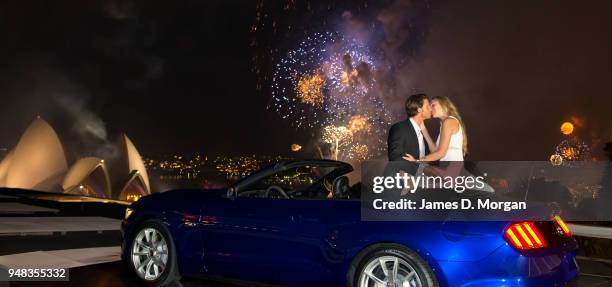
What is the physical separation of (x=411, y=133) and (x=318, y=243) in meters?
1.28

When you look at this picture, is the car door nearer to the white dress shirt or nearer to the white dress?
the white dress shirt

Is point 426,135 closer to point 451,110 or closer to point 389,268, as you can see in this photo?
point 451,110

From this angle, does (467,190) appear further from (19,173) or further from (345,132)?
(19,173)

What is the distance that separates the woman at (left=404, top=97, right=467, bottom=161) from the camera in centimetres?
572

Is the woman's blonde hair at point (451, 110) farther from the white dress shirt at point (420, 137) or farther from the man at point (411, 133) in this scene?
the white dress shirt at point (420, 137)

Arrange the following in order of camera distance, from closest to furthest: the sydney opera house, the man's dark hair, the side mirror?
the side mirror → the man's dark hair → the sydney opera house

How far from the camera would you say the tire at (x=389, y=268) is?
4.78 metres

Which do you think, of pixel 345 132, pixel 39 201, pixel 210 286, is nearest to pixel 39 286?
pixel 210 286

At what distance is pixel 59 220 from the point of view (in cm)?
1364

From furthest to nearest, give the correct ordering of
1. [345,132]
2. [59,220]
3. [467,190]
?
[345,132] < [59,220] < [467,190]

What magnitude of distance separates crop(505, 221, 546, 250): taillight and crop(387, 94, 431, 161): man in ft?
3.98

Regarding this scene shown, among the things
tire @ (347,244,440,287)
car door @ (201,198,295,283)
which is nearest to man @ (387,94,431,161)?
tire @ (347,244,440,287)

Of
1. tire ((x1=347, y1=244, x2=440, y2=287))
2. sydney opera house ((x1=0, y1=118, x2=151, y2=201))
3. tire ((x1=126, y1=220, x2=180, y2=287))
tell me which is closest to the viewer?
tire ((x1=347, y1=244, x2=440, y2=287))

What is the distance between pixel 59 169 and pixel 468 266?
63.0 meters
